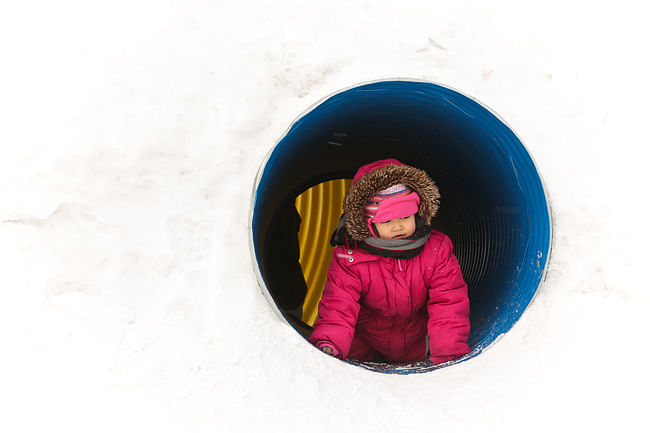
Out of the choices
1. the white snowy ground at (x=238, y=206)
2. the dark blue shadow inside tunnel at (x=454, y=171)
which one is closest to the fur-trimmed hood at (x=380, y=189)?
the dark blue shadow inside tunnel at (x=454, y=171)

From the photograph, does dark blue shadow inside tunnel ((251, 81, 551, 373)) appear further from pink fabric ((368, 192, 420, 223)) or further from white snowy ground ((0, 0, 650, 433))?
pink fabric ((368, 192, 420, 223))

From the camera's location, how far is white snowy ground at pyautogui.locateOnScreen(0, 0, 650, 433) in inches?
52.9

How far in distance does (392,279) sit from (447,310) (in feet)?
1.00

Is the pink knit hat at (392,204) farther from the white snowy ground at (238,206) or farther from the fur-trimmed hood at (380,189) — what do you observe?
the white snowy ground at (238,206)

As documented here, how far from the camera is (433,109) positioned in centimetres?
199

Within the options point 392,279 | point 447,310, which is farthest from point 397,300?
point 447,310

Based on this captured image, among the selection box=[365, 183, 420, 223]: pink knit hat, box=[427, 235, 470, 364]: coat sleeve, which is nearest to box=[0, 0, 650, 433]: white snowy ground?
box=[427, 235, 470, 364]: coat sleeve

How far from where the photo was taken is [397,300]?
2.11m

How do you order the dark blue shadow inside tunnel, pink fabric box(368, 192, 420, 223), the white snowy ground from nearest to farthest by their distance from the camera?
the white snowy ground < the dark blue shadow inside tunnel < pink fabric box(368, 192, 420, 223)

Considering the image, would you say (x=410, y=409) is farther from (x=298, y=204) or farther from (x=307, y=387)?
(x=298, y=204)

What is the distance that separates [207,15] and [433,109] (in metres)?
1.09

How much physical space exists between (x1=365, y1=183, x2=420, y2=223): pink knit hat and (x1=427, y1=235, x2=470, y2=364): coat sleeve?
0.39 metres

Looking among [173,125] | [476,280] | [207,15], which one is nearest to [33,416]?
[173,125]

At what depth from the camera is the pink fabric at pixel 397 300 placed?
6.39 feet
